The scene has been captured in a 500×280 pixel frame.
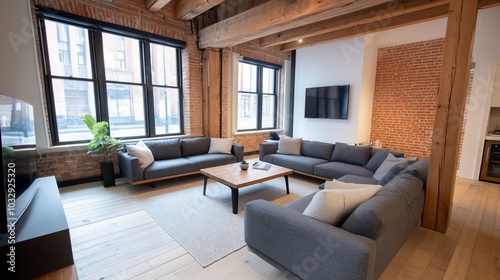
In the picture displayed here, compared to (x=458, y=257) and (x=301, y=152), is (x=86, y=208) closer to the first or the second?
(x=301, y=152)

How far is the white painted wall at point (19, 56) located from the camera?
292cm

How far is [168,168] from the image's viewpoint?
12.2 feet

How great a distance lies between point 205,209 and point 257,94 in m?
4.34

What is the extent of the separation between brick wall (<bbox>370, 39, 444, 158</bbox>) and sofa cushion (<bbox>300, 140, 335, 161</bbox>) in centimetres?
214

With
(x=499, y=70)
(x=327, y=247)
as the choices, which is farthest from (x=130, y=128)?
(x=499, y=70)

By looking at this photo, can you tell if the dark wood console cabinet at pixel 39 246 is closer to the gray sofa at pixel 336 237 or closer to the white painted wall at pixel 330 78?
the gray sofa at pixel 336 237

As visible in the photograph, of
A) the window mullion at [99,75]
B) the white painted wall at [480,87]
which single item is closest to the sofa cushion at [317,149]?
the white painted wall at [480,87]

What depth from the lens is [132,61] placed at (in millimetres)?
4277

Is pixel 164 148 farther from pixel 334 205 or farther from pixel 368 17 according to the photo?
pixel 368 17

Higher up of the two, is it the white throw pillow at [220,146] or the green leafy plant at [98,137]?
the green leafy plant at [98,137]

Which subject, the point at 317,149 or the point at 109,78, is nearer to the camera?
the point at 109,78

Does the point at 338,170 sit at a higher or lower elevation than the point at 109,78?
lower

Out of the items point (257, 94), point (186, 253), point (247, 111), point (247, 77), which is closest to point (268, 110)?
point (257, 94)

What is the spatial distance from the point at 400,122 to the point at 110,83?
20.4 ft
